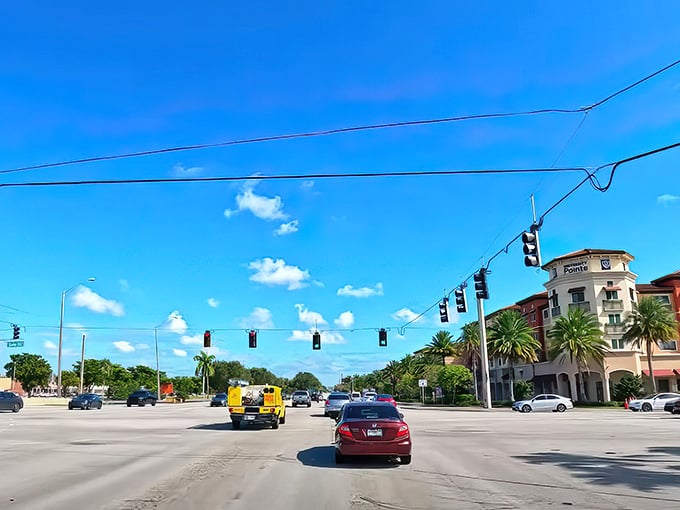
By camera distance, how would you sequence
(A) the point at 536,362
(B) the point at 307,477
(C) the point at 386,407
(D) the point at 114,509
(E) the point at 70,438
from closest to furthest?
(D) the point at 114,509 < (B) the point at 307,477 < (C) the point at 386,407 < (E) the point at 70,438 < (A) the point at 536,362

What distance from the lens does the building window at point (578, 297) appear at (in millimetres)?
67188

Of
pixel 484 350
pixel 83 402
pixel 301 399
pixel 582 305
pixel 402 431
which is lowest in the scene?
pixel 301 399

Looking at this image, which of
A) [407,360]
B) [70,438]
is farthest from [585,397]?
[70,438]

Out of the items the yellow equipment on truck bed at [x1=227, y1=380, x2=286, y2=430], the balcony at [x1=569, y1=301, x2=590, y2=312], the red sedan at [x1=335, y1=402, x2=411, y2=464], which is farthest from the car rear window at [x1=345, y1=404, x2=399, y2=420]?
the balcony at [x1=569, y1=301, x2=590, y2=312]

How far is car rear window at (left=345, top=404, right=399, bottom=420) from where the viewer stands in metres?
13.9

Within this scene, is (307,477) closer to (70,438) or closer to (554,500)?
(554,500)

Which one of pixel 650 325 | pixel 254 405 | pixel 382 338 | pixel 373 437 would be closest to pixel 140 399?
pixel 382 338

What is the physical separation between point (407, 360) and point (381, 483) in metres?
106

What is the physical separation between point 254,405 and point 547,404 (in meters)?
31.3

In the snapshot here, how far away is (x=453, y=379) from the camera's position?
75.0 m

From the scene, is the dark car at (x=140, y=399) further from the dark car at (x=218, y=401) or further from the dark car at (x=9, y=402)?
the dark car at (x=9, y=402)

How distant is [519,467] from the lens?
13.6 meters

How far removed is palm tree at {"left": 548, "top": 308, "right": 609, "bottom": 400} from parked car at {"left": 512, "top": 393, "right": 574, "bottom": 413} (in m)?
11.6

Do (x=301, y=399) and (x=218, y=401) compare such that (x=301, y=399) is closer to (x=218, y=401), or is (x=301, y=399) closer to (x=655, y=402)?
(x=218, y=401)
